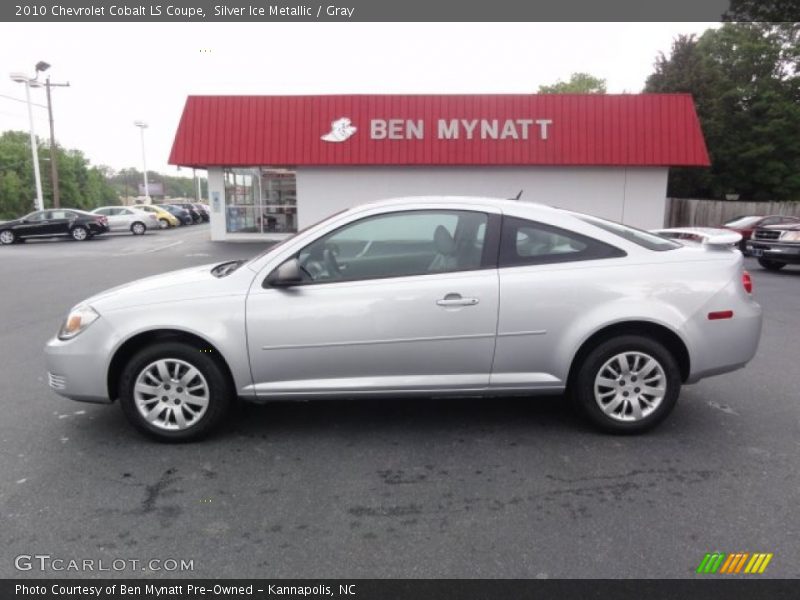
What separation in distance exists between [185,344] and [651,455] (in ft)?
10.2

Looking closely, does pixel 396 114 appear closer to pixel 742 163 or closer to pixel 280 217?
pixel 280 217

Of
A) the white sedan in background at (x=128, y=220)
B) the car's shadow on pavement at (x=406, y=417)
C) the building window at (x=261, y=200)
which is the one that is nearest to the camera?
the car's shadow on pavement at (x=406, y=417)

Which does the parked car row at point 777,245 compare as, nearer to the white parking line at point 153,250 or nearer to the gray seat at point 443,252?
the gray seat at point 443,252

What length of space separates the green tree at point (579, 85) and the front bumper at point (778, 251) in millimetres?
54707

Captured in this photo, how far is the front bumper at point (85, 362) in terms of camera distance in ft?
13.3

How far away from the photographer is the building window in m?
23.1

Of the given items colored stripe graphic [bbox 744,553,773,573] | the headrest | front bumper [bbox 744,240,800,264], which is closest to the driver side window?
the headrest

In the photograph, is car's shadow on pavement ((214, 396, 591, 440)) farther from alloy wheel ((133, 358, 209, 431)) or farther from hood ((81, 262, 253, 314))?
hood ((81, 262, 253, 314))

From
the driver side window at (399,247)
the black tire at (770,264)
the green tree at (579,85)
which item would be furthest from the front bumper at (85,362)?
the green tree at (579,85)

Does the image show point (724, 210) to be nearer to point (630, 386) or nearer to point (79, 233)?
point (630, 386)

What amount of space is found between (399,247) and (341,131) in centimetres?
1850
